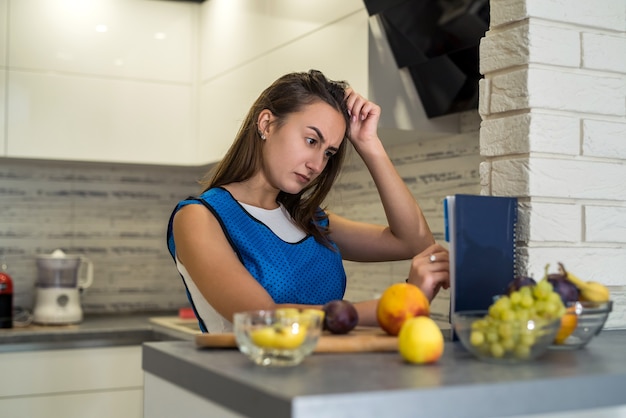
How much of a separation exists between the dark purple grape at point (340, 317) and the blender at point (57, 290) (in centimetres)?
242

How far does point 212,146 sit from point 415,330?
252 cm

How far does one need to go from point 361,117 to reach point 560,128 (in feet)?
1.72

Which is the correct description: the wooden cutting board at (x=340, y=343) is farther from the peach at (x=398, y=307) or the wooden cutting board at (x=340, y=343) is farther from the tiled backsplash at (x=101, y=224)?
the tiled backsplash at (x=101, y=224)

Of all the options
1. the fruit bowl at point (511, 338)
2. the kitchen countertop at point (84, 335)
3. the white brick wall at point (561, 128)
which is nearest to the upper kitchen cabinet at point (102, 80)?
the kitchen countertop at point (84, 335)

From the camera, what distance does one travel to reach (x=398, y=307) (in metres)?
1.29

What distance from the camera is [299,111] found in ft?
5.91

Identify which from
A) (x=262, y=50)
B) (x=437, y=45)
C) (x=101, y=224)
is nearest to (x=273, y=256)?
(x=437, y=45)

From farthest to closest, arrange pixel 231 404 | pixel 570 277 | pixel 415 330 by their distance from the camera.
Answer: pixel 570 277
pixel 415 330
pixel 231 404

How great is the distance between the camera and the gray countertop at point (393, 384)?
3.00 ft

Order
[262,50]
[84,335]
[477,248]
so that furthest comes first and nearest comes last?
[84,335], [262,50], [477,248]

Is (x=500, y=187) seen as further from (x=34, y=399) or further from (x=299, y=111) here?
(x=34, y=399)

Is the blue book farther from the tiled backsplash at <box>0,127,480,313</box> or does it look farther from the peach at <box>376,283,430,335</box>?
the tiled backsplash at <box>0,127,480,313</box>

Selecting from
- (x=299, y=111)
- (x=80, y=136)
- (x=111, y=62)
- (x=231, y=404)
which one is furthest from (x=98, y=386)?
(x=231, y=404)

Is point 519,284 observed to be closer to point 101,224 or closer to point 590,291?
point 590,291
